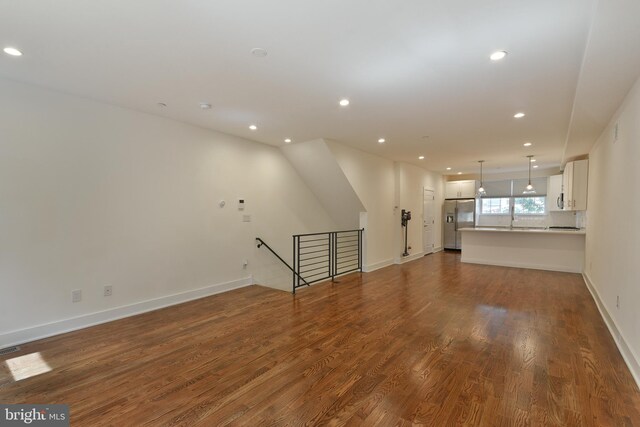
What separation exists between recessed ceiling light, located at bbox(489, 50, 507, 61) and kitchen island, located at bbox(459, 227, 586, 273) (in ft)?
19.0

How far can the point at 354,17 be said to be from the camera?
1969 millimetres

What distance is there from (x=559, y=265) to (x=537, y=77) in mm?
5577

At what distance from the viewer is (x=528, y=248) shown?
6906 millimetres

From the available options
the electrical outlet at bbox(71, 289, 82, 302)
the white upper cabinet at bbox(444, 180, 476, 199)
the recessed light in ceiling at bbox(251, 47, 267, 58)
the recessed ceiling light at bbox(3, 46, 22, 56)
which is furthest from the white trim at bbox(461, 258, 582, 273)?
the recessed ceiling light at bbox(3, 46, 22, 56)

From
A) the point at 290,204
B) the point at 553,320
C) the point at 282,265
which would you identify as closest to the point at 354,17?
the point at 553,320

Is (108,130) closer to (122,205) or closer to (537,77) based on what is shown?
(122,205)

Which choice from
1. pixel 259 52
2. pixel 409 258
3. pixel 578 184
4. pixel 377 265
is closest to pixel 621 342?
pixel 578 184

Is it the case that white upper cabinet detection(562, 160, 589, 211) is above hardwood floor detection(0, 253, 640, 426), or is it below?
above

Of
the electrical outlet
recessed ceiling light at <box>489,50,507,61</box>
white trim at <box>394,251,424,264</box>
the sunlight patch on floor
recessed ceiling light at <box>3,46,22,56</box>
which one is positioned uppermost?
recessed ceiling light at <box>3,46,22,56</box>

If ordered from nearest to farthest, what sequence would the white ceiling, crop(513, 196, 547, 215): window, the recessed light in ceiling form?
the white ceiling → the recessed light in ceiling → crop(513, 196, 547, 215): window

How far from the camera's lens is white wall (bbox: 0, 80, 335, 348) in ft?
9.89

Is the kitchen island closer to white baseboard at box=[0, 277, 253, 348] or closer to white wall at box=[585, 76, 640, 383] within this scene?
white wall at box=[585, 76, 640, 383]

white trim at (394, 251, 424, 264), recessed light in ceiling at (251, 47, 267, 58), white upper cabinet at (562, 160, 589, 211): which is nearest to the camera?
recessed light in ceiling at (251, 47, 267, 58)

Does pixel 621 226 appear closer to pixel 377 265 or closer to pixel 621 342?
pixel 621 342
